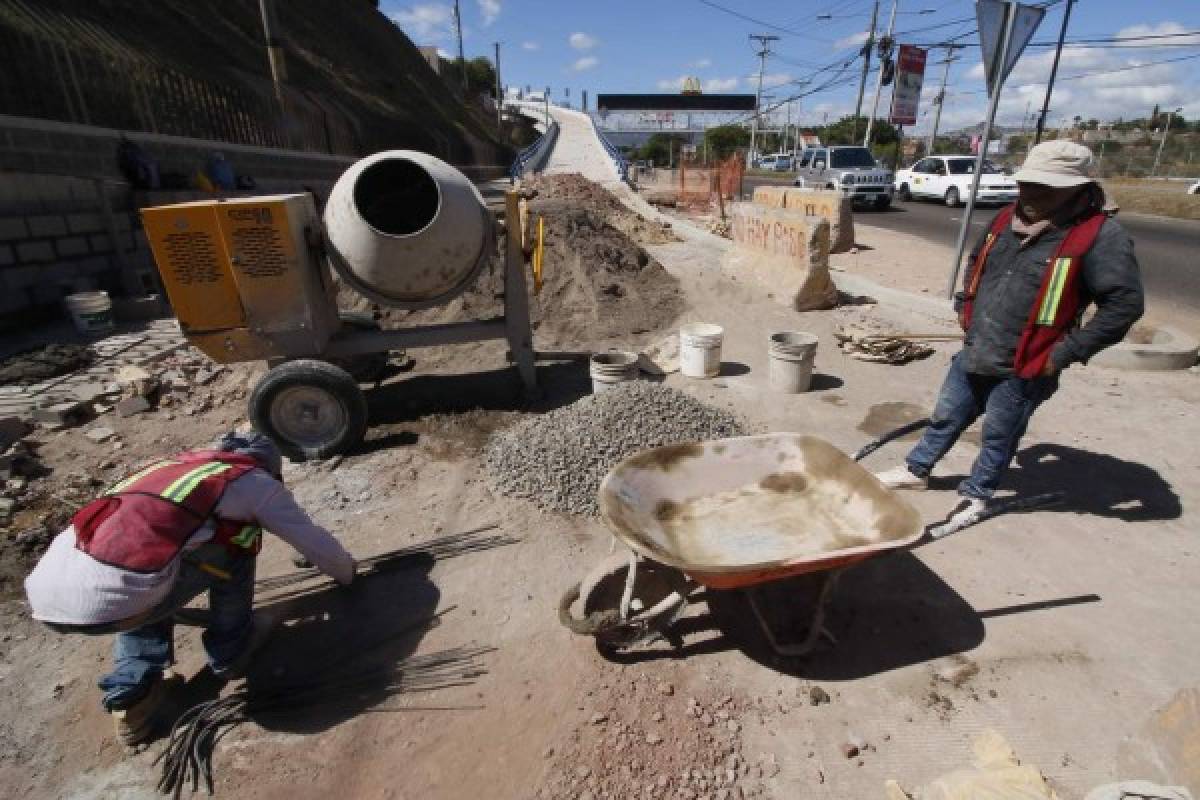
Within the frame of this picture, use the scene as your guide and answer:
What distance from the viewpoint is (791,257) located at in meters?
7.46

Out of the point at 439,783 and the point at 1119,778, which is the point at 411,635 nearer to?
the point at 439,783

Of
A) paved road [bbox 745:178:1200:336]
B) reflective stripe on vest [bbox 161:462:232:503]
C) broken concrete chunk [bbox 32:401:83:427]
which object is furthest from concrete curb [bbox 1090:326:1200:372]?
broken concrete chunk [bbox 32:401:83:427]

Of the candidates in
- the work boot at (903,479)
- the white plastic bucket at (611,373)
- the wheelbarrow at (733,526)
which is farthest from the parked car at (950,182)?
the wheelbarrow at (733,526)

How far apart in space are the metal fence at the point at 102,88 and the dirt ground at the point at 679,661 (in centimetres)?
612

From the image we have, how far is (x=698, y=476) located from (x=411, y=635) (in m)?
1.56

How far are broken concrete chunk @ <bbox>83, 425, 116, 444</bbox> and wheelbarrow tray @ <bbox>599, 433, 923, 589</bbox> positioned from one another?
4297 mm

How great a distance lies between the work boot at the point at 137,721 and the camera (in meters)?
2.32

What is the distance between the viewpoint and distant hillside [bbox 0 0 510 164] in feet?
26.1

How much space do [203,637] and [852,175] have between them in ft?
65.4

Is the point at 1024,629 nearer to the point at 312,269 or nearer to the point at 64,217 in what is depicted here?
the point at 312,269

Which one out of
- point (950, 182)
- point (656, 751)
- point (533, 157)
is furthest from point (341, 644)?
point (533, 157)

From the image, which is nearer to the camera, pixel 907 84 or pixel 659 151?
pixel 907 84

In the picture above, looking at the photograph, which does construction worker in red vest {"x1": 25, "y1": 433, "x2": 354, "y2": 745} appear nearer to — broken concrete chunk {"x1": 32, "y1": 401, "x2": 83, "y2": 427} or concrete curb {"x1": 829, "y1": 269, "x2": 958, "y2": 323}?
broken concrete chunk {"x1": 32, "y1": 401, "x2": 83, "y2": 427}

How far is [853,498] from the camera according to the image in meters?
2.85
